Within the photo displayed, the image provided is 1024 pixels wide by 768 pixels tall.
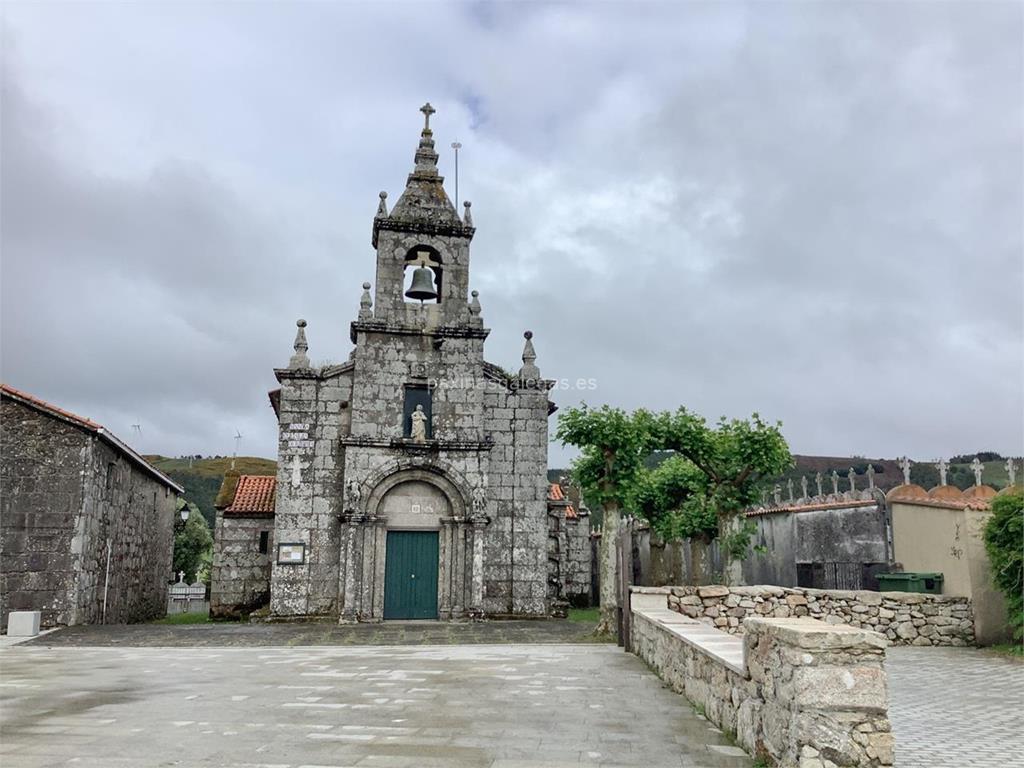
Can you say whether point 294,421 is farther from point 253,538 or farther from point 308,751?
point 308,751

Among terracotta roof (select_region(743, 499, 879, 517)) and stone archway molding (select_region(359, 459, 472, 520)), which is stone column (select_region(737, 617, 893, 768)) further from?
stone archway molding (select_region(359, 459, 472, 520))

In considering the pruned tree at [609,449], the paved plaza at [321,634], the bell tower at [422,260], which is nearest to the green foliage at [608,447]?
the pruned tree at [609,449]

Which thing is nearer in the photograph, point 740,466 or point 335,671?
point 335,671

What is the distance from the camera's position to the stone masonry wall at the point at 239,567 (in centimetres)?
2080

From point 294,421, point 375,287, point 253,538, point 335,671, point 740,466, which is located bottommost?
point 335,671

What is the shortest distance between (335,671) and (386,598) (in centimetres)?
893

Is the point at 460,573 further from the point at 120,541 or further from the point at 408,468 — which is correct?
the point at 120,541

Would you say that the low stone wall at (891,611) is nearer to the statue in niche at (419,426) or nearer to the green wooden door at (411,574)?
the green wooden door at (411,574)

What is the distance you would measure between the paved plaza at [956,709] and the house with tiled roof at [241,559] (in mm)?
15427

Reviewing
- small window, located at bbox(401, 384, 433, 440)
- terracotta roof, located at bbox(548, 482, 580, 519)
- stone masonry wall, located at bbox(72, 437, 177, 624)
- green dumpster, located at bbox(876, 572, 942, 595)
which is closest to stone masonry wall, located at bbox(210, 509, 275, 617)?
stone masonry wall, located at bbox(72, 437, 177, 624)

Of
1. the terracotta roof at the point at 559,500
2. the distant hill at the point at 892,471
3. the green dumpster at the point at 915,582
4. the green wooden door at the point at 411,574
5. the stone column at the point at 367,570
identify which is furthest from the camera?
the distant hill at the point at 892,471

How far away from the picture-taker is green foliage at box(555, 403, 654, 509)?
16911mm

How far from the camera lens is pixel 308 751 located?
19.2 feet

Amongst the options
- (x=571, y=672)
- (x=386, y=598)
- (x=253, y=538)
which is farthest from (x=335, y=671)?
(x=253, y=538)
